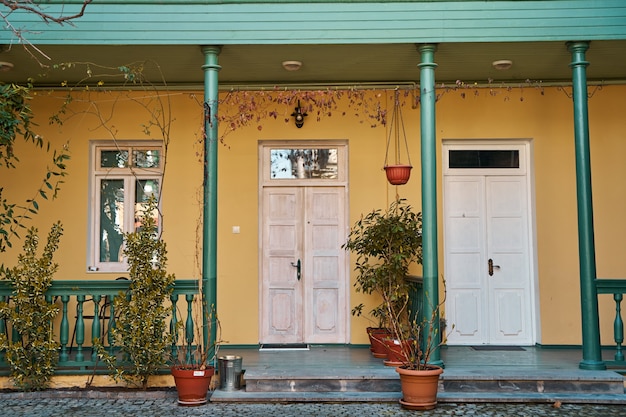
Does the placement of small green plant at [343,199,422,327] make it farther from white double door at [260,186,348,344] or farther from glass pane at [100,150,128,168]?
glass pane at [100,150,128,168]

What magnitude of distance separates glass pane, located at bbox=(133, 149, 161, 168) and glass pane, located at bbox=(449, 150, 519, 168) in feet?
11.1

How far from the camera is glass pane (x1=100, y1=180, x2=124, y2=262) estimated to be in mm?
7605

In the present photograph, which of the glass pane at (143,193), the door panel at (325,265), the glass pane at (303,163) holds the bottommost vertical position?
the door panel at (325,265)

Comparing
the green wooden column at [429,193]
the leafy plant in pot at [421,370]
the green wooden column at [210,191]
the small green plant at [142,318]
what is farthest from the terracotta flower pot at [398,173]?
the small green plant at [142,318]

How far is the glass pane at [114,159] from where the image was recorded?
303 inches

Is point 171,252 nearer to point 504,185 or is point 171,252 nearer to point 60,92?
point 60,92

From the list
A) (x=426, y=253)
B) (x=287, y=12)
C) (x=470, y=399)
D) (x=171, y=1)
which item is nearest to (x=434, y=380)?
(x=470, y=399)

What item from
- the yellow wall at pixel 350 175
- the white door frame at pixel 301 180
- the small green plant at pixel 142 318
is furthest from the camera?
the white door frame at pixel 301 180

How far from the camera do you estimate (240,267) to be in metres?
7.48

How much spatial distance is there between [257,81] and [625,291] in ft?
14.0

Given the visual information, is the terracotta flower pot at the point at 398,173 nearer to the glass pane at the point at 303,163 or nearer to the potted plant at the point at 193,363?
the glass pane at the point at 303,163

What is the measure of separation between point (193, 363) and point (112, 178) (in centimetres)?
274

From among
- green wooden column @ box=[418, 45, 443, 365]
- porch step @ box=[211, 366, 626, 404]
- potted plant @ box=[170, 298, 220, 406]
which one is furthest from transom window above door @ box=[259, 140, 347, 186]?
porch step @ box=[211, 366, 626, 404]

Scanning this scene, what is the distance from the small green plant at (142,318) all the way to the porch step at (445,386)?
65 cm
